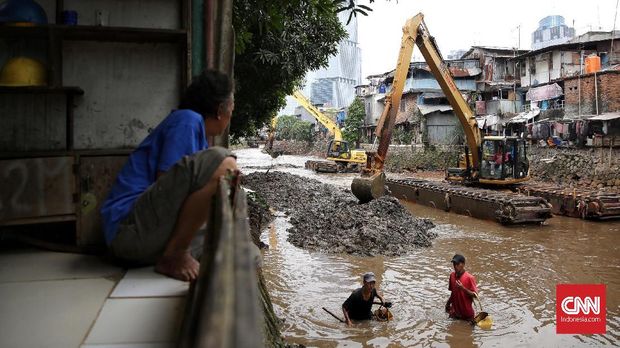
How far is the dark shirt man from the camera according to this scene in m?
6.32

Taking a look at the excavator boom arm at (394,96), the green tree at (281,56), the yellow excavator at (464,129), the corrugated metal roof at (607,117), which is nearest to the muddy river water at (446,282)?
the yellow excavator at (464,129)

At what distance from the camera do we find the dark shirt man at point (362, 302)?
6320 mm

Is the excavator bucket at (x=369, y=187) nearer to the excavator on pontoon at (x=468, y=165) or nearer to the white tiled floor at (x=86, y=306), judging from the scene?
the excavator on pontoon at (x=468, y=165)

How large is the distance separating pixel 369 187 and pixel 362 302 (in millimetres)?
7632

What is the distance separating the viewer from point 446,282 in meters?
8.70

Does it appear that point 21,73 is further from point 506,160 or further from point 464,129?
point 506,160

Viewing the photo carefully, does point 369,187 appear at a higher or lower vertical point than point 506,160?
lower

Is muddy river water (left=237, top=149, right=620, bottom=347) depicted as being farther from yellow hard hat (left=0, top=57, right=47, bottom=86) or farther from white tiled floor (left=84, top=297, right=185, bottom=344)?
yellow hard hat (left=0, top=57, right=47, bottom=86)

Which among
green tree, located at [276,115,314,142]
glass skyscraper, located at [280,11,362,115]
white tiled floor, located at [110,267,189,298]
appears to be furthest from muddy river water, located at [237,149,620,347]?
glass skyscraper, located at [280,11,362,115]

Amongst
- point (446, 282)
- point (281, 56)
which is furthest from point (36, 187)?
point (281, 56)

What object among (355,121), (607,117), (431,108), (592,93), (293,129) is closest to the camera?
(607,117)

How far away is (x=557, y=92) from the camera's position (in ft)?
88.5

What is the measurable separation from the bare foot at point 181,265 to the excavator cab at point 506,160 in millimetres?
16138

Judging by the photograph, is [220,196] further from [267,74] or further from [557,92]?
[557,92]
